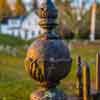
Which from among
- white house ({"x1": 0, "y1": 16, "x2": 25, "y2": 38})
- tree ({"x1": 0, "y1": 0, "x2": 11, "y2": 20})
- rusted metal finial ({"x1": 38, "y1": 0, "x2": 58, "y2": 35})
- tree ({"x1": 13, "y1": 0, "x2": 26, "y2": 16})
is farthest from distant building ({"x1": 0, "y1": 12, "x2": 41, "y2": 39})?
rusted metal finial ({"x1": 38, "y1": 0, "x2": 58, "y2": 35})

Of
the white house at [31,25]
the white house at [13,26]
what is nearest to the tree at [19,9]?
the white house at [13,26]

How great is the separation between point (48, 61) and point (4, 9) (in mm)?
86846

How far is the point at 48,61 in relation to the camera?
2.35 meters

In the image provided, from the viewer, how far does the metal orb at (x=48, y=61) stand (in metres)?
2.34

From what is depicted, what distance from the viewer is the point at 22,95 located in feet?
44.5

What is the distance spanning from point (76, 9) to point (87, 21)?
9.06 metres

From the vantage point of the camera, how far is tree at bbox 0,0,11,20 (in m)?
86.8

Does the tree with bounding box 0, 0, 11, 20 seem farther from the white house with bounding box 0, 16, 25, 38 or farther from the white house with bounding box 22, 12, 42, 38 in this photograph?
the white house with bounding box 22, 12, 42, 38

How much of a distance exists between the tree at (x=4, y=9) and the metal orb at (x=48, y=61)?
8433cm

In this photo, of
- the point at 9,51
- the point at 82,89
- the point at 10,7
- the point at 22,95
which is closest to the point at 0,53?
the point at 9,51

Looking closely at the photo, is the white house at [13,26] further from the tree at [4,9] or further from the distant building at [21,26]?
the tree at [4,9]

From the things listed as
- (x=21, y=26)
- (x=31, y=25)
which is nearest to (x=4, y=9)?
(x=21, y=26)

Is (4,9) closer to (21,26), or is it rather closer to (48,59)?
(21,26)

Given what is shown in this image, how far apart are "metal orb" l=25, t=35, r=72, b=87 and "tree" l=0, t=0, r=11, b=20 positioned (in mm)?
84332
